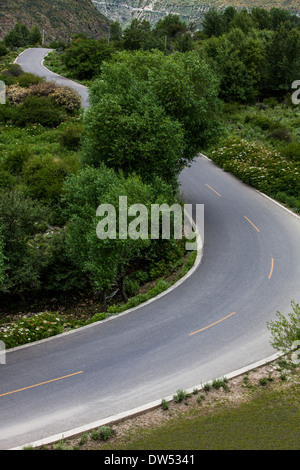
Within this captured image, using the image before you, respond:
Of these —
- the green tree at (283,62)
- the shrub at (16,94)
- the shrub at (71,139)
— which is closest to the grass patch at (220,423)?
the shrub at (71,139)

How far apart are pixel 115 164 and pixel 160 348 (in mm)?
11107

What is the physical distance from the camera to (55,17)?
451 ft

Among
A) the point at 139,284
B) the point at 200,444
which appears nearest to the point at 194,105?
the point at 139,284

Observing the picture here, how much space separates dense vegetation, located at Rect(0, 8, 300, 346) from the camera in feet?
62.0

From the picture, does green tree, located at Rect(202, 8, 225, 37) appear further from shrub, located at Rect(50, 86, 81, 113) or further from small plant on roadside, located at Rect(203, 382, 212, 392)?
small plant on roadside, located at Rect(203, 382, 212, 392)

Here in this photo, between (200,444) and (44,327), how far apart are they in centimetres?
764

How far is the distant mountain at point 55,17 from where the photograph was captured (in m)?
125

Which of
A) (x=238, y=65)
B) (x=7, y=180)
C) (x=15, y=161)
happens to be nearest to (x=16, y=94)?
(x=15, y=161)

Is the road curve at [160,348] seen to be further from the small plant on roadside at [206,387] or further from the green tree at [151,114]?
the green tree at [151,114]

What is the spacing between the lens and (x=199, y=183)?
30.9 meters

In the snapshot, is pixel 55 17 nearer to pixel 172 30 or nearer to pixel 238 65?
pixel 172 30

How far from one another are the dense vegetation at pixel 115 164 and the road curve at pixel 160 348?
206 centimetres

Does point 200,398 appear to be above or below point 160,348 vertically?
below

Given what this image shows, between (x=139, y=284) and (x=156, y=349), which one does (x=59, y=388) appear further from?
(x=139, y=284)
